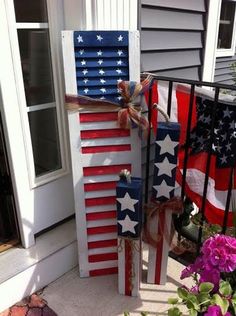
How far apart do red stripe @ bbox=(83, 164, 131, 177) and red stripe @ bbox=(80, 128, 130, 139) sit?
162 mm

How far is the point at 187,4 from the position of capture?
2404 millimetres

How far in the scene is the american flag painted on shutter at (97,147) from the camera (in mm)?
1426

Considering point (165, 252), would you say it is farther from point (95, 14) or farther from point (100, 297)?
point (95, 14)

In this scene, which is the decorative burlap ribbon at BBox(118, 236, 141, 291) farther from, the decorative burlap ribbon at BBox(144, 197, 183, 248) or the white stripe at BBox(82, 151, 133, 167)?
the white stripe at BBox(82, 151, 133, 167)

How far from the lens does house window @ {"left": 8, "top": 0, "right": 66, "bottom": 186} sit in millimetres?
1450

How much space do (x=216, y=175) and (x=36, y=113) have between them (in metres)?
1.02

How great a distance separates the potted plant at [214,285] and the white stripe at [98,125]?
74cm

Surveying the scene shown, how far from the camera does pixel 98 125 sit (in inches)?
60.2

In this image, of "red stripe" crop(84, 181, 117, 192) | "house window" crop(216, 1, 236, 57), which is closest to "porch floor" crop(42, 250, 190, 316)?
"red stripe" crop(84, 181, 117, 192)

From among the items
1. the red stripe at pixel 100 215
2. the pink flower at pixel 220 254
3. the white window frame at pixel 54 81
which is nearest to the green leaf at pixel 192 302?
the pink flower at pixel 220 254

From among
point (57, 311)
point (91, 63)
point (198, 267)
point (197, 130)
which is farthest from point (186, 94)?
point (57, 311)

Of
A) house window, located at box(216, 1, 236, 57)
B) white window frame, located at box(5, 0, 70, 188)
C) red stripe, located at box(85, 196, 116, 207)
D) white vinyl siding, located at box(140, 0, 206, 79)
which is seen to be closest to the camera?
white window frame, located at box(5, 0, 70, 188)

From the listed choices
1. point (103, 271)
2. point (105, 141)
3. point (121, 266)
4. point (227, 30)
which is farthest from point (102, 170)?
point (227, 30)

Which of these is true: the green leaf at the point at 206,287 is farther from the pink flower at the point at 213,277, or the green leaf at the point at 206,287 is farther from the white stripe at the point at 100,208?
the white stripe at the point at 100,208
